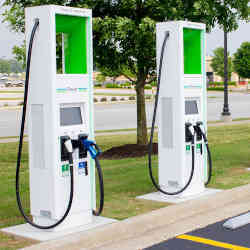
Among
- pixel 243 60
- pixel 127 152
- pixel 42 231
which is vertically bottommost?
pixel 42 231

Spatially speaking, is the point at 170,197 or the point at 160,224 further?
the point at 170,197

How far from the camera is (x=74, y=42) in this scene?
6.62 metres

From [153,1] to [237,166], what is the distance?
4082mm

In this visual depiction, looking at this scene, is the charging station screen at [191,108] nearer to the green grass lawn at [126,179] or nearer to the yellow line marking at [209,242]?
the green grass lawn at [126,179]

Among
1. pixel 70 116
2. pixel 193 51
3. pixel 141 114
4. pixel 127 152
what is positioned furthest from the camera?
pixel 141 114

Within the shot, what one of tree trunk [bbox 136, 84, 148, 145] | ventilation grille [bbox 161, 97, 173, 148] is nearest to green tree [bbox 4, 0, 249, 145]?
tree trunk [bbox 136, 84, 148, 145]

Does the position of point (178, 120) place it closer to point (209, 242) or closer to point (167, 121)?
point (167, 121)

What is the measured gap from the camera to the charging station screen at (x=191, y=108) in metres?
7.98

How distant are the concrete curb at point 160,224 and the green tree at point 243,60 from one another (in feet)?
252

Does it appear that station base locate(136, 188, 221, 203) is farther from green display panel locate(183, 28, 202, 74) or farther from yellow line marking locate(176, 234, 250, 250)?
green display panel locate(183, 28, 202, 74)

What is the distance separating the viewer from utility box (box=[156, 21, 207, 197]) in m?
7.80

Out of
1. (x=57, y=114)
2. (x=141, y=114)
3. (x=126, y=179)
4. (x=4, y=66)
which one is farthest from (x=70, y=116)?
(x=4, y=66)

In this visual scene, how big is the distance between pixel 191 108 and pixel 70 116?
2.37m

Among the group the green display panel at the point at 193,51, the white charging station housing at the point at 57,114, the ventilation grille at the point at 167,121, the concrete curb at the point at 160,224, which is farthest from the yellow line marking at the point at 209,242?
the green display panel at the point at 193,51
